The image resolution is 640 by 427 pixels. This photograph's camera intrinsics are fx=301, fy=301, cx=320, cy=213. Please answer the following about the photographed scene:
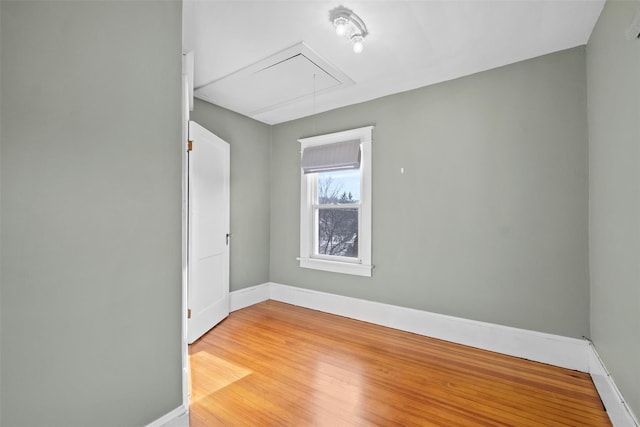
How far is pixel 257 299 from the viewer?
13.6 feet

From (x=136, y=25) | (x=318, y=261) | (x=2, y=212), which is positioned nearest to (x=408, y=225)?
(x=318, y=261)

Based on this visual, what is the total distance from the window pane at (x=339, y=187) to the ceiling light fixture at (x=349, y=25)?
162 centimetres

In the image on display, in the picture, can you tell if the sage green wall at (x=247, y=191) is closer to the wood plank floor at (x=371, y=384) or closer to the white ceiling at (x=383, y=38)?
the white ceiling at (x=383, y=38)

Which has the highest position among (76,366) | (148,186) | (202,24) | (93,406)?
(202,24)

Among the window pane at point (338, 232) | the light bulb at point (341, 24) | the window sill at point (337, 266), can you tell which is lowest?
the window sill at point (337, 266)

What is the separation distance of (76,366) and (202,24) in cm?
216

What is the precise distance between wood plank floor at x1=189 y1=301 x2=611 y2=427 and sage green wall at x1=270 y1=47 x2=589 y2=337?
1.50 ft

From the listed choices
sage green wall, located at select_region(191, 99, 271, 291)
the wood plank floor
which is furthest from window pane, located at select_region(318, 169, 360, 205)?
the wood plank floor

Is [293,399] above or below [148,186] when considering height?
below

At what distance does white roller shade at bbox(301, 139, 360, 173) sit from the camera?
11.4 ft

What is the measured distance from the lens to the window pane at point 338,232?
3707mm

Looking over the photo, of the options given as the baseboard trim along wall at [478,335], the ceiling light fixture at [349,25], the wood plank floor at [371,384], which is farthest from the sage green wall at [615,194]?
the ceiling light fixture at [349,25]

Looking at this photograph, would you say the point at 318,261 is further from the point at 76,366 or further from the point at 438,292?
the point at 76,366

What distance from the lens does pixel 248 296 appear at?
4.02 metres
